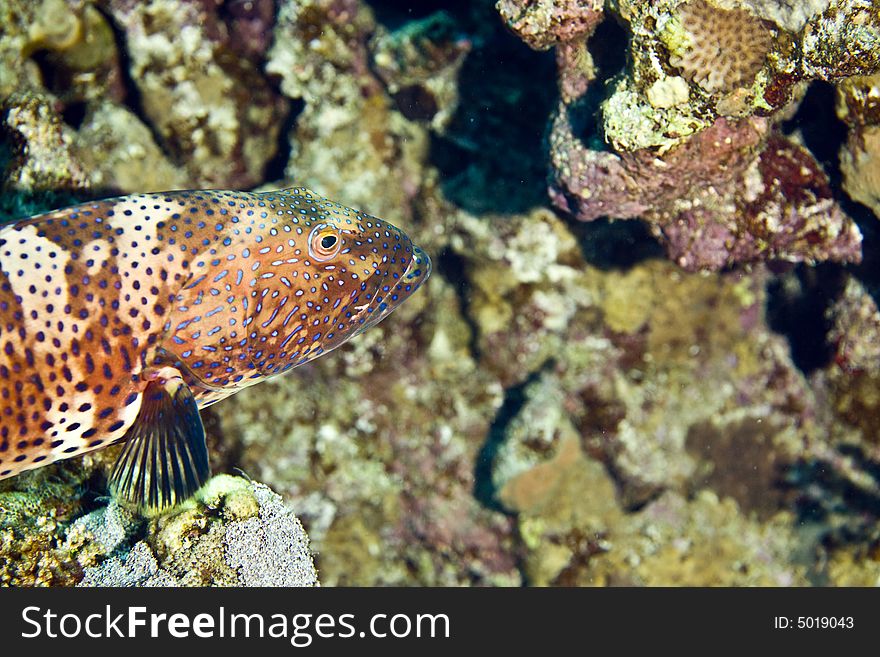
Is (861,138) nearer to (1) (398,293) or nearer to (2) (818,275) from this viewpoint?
(2) (818,275)

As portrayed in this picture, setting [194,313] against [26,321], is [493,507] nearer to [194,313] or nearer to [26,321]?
[194,313]

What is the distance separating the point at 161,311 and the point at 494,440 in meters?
3.86

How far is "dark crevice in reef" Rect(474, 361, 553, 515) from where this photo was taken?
6527 mm

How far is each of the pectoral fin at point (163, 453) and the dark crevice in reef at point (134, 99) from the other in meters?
3.38

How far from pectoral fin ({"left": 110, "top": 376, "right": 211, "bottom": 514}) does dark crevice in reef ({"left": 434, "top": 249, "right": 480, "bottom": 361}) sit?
3.38m

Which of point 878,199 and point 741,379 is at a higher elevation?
point 878,199

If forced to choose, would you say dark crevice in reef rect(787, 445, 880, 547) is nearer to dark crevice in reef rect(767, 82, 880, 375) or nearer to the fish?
dark crevice in reef rect(767, 82, 880, 375)

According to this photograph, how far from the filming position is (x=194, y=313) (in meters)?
3.73

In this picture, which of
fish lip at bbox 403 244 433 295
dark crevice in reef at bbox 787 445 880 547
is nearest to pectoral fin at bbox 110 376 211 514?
fish lip at bbox 403 244 433 295

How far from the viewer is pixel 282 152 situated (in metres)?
6.66

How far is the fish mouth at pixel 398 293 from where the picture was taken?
13.7 feet

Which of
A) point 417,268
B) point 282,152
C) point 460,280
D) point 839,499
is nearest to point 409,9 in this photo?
point 282,152

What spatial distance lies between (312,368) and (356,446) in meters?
0.98

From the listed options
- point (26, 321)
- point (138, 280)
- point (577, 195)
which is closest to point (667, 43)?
point (577, 195)
